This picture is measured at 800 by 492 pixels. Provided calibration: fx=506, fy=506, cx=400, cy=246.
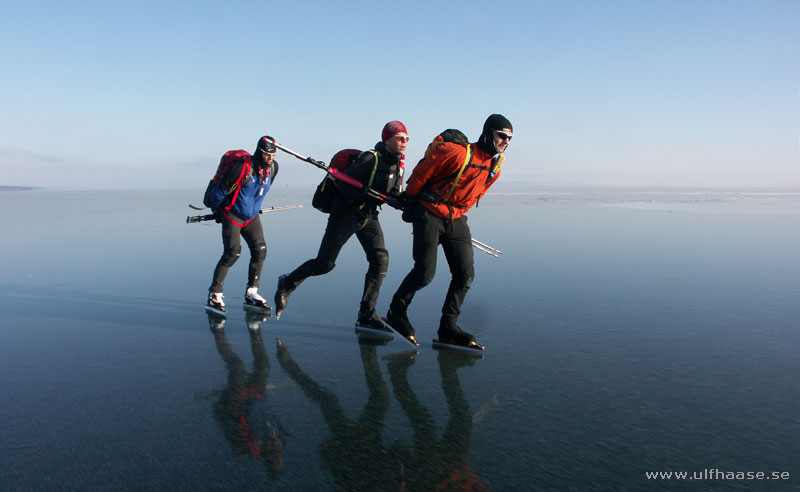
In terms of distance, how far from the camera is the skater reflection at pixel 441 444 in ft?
7.48

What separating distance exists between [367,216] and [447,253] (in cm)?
87

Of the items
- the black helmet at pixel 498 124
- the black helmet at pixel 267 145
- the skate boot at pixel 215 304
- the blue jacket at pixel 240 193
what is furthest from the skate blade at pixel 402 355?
the black helmet at pixel 267 145

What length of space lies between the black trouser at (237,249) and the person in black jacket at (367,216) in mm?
681

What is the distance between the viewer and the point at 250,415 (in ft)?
9.65

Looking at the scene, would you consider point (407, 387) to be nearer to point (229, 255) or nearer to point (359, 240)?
point (359, 240)

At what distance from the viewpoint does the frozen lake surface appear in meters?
2.38

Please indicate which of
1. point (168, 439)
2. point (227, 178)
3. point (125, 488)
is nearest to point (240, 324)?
point (227, 178)

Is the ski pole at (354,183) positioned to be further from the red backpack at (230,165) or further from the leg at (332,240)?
the red backpack at (230,165)

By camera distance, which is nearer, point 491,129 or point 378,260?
point 491,129

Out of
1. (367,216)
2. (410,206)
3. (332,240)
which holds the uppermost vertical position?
(410,206)

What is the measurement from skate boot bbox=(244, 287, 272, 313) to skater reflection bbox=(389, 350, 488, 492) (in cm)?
238

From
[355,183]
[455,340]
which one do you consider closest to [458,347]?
[455,340]

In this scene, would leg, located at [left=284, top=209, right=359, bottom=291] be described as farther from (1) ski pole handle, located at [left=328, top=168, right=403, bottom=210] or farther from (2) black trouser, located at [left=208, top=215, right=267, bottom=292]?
(2) black trouser, located at [left=208, top=215, right=267, bottom=292]

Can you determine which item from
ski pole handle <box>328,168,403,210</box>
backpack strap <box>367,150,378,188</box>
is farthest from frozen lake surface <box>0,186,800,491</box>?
backpack strap <box>367,150,378,188</box>
